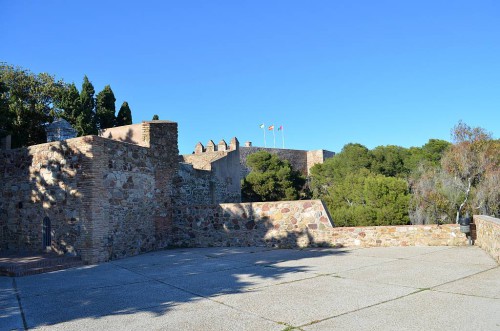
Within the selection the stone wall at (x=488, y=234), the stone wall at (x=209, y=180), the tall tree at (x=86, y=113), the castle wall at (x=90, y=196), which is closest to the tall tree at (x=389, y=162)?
the stone wall at (x=209, y=180)

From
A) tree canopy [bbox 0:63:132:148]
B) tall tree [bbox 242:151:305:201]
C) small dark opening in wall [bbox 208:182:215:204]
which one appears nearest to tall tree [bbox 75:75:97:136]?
tree canopy [bbox 0:63:132:148]

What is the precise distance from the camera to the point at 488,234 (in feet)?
26.8

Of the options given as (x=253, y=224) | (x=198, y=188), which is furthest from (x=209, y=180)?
(x=253, y=224)

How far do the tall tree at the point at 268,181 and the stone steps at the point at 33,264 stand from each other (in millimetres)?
28923

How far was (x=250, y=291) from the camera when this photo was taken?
234 inches

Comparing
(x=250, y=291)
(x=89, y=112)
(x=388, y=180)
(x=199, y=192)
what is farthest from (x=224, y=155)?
(x=250, y=291)

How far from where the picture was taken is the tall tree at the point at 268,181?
126 ft

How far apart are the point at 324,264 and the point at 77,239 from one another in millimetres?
5896

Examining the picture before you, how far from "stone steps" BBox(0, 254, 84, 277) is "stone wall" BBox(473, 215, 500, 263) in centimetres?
877

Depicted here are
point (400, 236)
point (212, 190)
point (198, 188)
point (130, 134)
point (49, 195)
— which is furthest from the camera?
point (212, 190)

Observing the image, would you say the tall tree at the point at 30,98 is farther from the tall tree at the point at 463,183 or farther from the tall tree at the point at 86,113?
the tall tree at the point at 463,183

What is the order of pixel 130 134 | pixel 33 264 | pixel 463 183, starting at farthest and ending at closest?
1. pixel 463 183
2. pixel 130 134
3. pixel 33 264

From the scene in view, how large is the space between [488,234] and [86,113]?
22.5 meters

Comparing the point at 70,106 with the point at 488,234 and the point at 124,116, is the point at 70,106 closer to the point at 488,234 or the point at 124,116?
the point at 124,116
